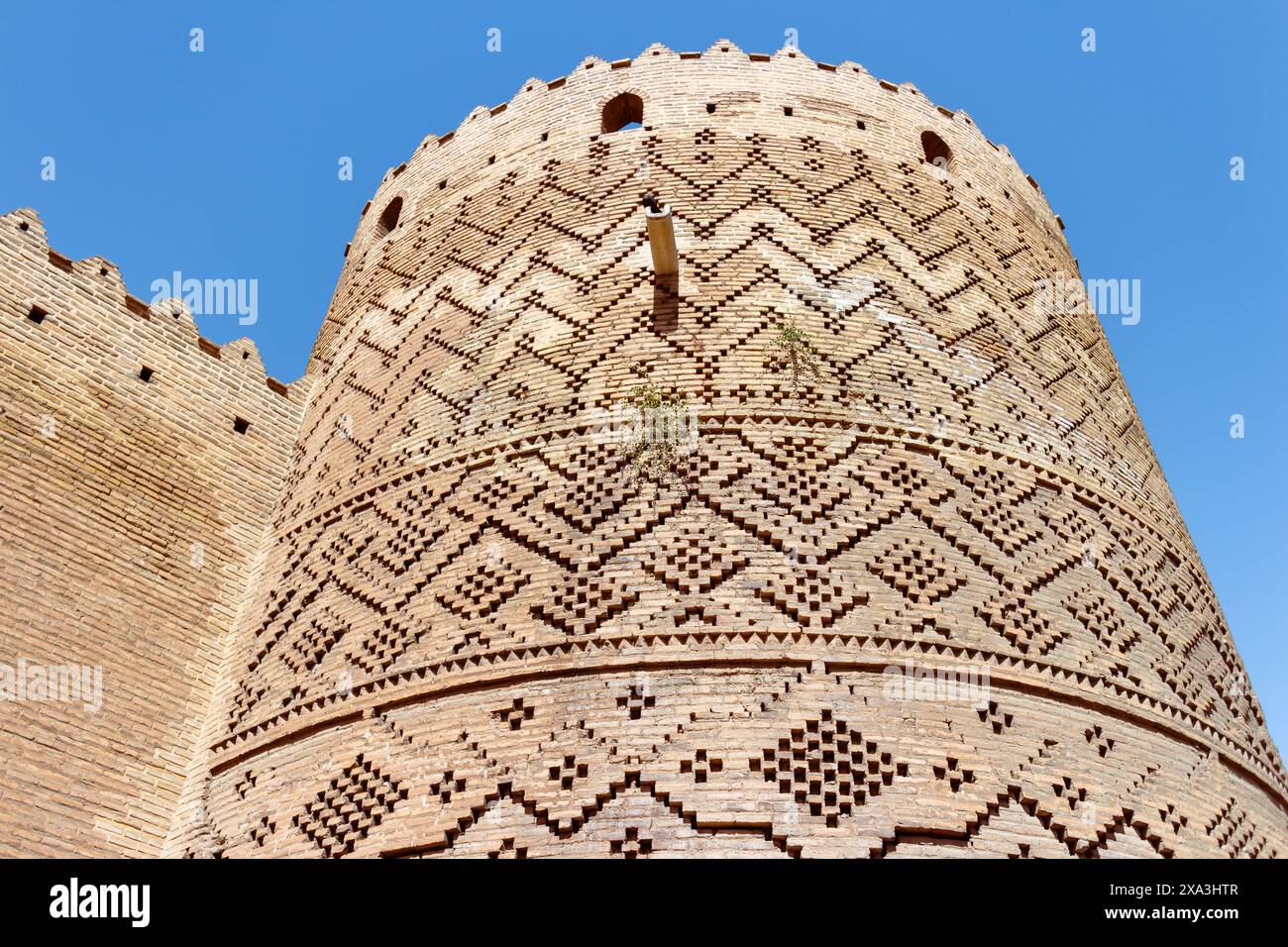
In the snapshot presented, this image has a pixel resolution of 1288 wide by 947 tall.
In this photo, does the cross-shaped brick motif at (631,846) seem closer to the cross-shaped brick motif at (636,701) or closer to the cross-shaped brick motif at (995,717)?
the cross-shaped brick motif at (636,701)

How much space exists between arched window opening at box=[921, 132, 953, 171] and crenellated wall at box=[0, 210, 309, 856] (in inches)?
160

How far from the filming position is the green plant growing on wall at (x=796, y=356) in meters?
4.91

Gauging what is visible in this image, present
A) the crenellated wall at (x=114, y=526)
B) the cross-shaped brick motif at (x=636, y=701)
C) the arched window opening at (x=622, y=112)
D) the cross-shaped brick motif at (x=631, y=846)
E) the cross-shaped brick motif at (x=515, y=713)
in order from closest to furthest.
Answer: the cross-shaped brick motif at (x=631, y=846), the cross-shaped brick motif at (x=636, y=701), the cross-shaped brick motif at (x=515, y=713), the crenellated wall at (x=114, y=526), the arched window opening at (x=622, y=112)

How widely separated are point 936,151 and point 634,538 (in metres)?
3.64

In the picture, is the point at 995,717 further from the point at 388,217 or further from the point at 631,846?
the point at 388,217

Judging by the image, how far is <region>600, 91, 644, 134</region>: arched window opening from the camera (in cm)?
640

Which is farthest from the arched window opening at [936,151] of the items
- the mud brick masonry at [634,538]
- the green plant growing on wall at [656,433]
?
the green plant growing on wall at [656,433]

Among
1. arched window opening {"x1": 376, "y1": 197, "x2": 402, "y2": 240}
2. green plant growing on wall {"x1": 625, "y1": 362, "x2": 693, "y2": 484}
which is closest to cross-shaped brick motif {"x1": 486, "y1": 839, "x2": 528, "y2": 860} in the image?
green plant growing on wall {"x1": 625, "y1": 362, "x2": 693, "y2": 484}

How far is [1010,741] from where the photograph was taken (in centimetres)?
392

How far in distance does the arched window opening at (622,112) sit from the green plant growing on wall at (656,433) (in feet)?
7.16

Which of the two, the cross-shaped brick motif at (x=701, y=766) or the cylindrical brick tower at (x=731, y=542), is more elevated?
the cylindrical brick tower at (x=731, y=542)

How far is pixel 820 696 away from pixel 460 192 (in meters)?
3.96

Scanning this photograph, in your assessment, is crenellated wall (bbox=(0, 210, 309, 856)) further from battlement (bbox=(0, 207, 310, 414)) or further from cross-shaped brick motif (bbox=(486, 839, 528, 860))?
cross-shaped brick motif (bbox=(486, 839, 528, 860))
